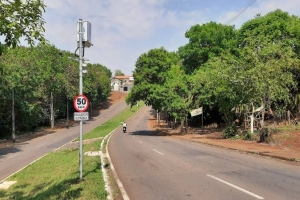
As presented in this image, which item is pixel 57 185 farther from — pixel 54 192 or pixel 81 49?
pixel 81 49

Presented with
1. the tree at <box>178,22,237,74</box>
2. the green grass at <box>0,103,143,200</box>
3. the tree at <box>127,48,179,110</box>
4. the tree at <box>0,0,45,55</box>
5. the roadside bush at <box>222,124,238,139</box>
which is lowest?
the green grass at <box>0,103,143,200</box>

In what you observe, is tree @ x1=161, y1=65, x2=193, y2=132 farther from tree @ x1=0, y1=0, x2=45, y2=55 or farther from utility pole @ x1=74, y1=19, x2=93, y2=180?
tree @ x1=0, y1=0, x2=45, y2=55

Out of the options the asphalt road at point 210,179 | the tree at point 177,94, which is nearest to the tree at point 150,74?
the tree at point 177,94

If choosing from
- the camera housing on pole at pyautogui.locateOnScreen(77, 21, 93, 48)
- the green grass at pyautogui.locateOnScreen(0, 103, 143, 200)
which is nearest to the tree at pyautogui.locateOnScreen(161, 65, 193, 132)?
the green grass at pyautogui.locateOnScreen(0, 103, 143, 200)

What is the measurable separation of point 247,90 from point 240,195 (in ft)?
48.4

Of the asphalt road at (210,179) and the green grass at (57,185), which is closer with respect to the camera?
the asphalt road at (210,179)

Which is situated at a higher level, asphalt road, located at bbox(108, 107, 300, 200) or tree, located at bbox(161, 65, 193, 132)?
tree, located at bbox(161, 65, 193, 132)

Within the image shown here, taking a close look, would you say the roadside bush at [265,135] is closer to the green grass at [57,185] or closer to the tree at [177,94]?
the tree at [177,94]

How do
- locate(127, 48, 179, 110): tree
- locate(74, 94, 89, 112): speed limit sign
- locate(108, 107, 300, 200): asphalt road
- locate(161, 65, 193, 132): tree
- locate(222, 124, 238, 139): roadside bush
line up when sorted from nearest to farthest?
locate(108, 107, 300, 200): asphalt road
locate(74, 94, 89, 112): speed limit sign
locate(222, 124, 238, 139): roadside bush
locate(161, 65, 193, 132): tree
locate(127, 48, 179, 110): tree

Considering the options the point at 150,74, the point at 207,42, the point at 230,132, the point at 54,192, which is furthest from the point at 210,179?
the point at 207,42

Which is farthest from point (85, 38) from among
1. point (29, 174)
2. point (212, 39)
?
point (212, 39)

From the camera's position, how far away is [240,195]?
765 centimetres

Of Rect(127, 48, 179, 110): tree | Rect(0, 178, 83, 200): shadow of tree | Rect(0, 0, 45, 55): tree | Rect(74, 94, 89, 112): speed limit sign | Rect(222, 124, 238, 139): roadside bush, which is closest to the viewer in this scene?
Rect(0, 0, 45, 55): tree

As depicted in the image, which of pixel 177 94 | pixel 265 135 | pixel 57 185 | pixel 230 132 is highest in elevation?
pixel 177 94
